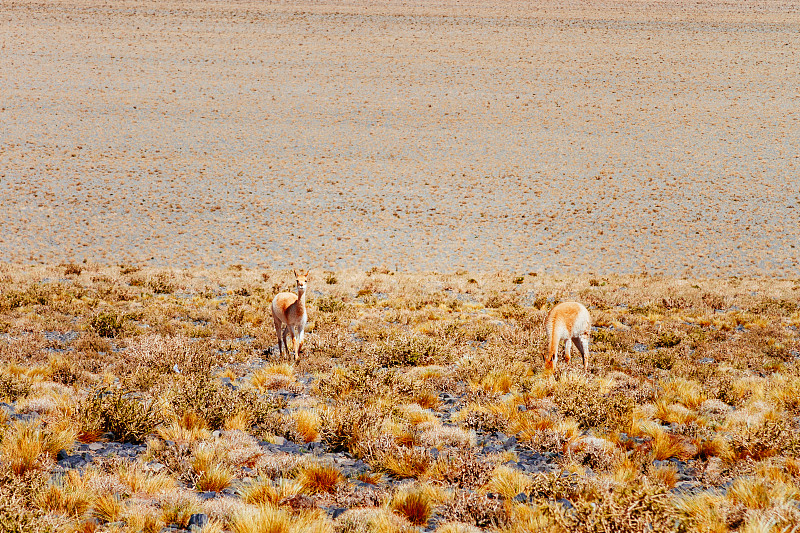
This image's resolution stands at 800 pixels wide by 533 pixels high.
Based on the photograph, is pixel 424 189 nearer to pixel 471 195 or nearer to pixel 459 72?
pixel 471 195

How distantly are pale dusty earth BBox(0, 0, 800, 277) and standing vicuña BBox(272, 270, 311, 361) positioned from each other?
1688 centimetres

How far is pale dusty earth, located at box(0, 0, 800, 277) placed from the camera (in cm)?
2992

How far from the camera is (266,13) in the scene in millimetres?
59594

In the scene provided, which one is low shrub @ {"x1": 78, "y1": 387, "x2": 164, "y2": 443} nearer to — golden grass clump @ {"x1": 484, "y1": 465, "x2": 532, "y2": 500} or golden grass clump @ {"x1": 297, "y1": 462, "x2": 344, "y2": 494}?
golden grass clump @ {"x1": 297, "y1": 462, "x2": 344, "y2": 494}

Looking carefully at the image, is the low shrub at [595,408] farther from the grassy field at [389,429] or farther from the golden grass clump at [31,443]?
the golden grass clump at [31,443]

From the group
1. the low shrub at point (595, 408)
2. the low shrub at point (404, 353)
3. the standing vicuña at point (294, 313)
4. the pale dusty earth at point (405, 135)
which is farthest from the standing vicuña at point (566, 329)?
the pale dusty earth at point (405, 135)

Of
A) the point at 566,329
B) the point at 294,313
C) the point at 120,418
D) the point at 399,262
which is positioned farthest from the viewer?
the point at 399,262

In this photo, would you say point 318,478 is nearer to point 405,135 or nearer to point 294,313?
point 294,313

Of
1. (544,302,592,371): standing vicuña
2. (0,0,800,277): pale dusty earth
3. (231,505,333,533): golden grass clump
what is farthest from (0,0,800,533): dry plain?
(544,302,592,371): standing vicuña

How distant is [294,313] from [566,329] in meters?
4.40

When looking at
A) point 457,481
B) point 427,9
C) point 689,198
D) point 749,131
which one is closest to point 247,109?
point 427,9

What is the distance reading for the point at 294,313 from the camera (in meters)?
9.43

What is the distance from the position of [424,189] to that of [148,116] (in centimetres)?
2308

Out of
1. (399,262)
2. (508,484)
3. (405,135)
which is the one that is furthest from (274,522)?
(405,135)
